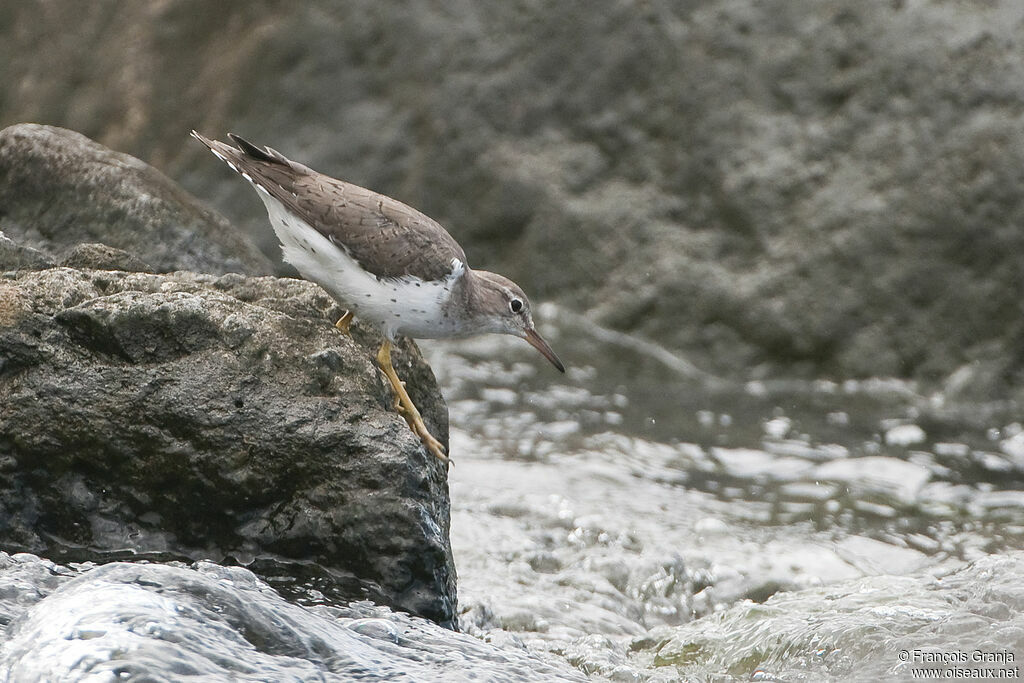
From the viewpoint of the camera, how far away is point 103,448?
4.34 meters

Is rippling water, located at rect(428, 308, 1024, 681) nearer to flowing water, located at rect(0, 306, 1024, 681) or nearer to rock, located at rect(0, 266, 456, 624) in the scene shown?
flowing water, located at rect(0, 306, 1024, 681)

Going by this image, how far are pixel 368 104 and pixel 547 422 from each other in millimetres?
3275

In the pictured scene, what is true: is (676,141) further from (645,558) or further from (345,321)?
(345,321)

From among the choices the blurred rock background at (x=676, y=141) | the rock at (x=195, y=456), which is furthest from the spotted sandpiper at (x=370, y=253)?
the blurred rock background at (x=676, y=141)

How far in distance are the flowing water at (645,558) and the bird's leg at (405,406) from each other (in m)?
0.70

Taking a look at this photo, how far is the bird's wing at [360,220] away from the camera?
18.6 ft

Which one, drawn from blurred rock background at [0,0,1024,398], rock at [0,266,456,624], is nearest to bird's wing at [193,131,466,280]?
rock at [0,266,456,624]

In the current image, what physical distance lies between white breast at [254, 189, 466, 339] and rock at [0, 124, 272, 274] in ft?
1.59

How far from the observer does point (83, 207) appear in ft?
19.4

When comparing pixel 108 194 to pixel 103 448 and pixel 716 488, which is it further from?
pixel 716 488

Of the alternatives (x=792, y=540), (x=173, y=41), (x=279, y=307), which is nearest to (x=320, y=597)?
(x=279, y=307)

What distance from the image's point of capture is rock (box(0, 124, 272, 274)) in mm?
5883

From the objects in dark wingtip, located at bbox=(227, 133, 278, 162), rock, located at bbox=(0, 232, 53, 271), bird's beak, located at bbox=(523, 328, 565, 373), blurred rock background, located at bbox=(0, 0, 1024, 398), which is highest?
blurred rock background, located at bbox=(0, 0, 1024, 398)

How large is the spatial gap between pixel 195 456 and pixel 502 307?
2.42 metres
